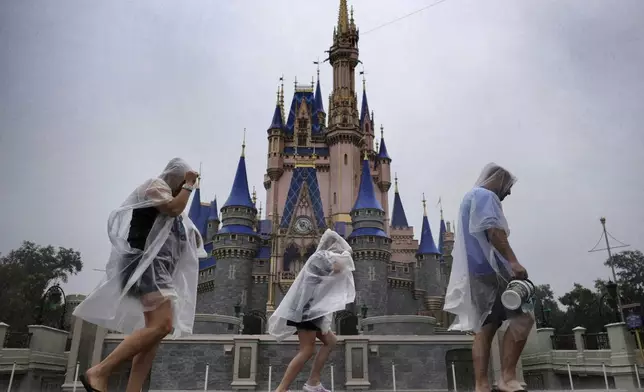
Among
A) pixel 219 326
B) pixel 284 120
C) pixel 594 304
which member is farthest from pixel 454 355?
pixel 284 120

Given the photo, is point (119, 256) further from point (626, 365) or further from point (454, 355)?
point (454, 355)

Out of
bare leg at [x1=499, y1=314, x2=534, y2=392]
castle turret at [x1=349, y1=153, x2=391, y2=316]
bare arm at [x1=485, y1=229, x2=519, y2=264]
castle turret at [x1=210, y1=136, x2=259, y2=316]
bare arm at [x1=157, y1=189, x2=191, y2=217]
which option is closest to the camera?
bare arm at [x1=157, y1=189, x2=191, y2=217]

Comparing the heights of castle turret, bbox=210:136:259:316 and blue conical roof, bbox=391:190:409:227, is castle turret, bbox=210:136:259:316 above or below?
below

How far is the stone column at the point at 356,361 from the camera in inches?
648

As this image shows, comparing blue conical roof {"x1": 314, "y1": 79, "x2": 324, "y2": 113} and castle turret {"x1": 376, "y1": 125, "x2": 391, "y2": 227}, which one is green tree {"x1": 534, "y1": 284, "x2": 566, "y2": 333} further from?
blue conical roof {"x1": 314, "y1": 79, "x2": 324, "y2": 113}

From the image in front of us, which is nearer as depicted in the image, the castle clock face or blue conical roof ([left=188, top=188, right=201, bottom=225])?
the castle clock face

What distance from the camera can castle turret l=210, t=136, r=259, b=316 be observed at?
32.3 meters

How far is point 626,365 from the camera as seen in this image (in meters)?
13.7

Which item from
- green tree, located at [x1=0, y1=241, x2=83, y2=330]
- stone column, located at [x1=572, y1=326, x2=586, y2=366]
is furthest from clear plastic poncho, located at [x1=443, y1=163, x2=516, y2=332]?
green tree, located at [x1=0, y1=241, x2=83, y2=330]

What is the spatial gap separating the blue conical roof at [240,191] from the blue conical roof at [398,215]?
612 inches

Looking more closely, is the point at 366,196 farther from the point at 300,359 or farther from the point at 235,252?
the point at 300,359

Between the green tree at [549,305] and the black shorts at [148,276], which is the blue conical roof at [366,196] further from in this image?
the black shorts at [148,276]

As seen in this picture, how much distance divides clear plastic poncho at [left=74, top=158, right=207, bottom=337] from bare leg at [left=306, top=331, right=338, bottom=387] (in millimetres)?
1450

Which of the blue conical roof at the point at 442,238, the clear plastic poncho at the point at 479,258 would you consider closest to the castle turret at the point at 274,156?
the blue conical roof at the point at 442,238
